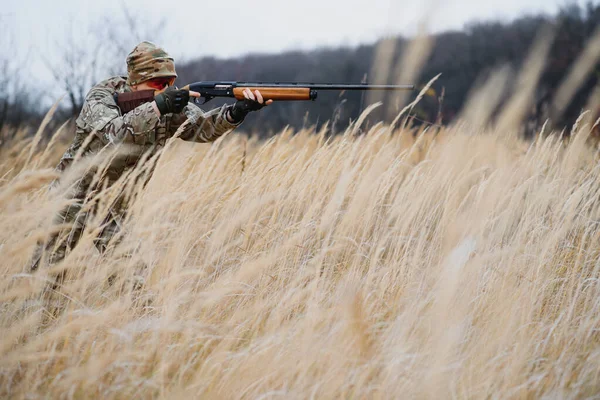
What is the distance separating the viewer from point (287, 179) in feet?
9.87

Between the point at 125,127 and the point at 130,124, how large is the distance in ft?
0.11

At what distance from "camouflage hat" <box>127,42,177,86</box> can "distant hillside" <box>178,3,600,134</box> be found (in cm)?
1093

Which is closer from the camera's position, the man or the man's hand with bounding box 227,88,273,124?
the man

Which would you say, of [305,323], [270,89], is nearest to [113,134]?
[270,89]

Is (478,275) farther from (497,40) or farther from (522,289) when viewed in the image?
(497,40)

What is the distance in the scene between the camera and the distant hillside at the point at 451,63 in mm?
19500

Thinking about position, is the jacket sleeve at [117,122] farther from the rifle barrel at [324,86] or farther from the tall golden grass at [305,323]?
the rifle barrel at [324,86]

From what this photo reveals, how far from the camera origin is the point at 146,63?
2943 millimetres

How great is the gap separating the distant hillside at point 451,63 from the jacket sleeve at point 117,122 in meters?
11.2

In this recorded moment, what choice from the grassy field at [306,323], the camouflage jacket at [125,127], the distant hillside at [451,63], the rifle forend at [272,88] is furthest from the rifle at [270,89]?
the distant hillside at [451,63]

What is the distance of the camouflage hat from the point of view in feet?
9.60

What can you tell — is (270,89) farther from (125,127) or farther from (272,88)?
(125,127)

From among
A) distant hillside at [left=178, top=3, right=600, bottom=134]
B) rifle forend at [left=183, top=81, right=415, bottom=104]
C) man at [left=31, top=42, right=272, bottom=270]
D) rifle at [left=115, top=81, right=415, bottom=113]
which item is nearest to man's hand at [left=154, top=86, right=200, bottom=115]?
man at [left=31, top=42, right=272, bottom=270]

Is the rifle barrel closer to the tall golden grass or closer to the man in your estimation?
the man
